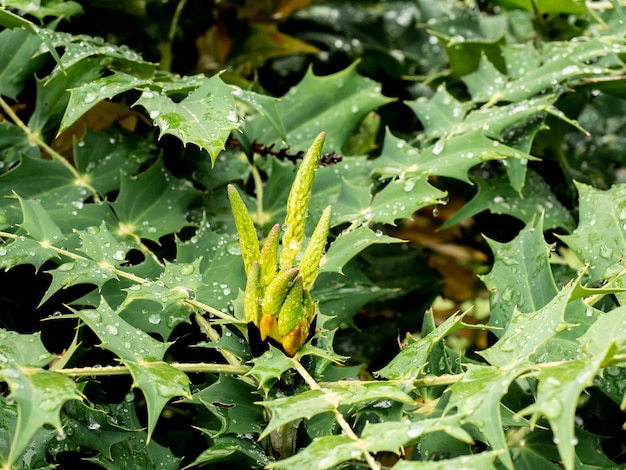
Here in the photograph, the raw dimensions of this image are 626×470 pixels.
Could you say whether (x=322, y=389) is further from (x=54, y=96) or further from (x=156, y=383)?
(x=54, y=96)

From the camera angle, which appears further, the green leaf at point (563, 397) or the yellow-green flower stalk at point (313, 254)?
the yellow-green flower stalk at point (313, 254)

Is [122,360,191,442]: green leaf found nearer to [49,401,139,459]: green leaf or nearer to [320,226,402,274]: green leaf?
[49,401,139,459]: green leaf

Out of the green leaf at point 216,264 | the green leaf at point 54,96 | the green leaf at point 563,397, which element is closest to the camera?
the green leaf at point 563,397

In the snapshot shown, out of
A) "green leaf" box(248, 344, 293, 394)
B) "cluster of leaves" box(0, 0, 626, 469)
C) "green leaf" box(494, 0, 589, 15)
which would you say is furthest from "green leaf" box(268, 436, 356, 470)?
"green leaf" box(494, 0, 589, 15)

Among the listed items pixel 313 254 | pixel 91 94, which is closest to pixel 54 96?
pixel 91 94

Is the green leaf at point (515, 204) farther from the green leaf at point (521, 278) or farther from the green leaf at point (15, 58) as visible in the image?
the green leaf at point (15, 58)

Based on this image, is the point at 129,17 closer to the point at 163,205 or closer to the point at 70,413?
the point at 163,205

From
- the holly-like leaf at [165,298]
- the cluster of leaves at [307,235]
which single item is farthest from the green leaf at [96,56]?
the holly-like leaf at [165,298]
